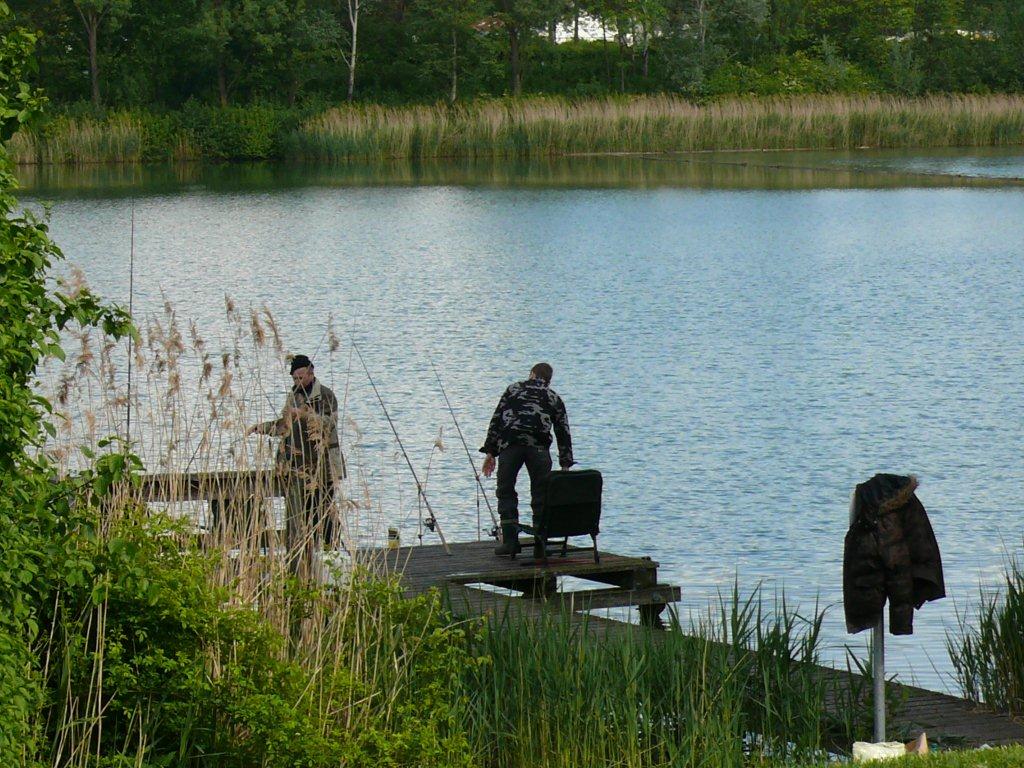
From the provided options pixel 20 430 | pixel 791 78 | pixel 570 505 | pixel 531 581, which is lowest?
pixel 531 581

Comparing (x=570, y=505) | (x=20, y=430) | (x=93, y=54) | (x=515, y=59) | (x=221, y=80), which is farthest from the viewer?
(x=515, y=59)

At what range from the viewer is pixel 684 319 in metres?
27.5

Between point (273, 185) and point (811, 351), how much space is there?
2973 centimetres

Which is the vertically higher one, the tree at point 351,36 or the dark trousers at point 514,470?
the tree at point 351,36

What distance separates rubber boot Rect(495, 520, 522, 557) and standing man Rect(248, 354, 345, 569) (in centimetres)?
119

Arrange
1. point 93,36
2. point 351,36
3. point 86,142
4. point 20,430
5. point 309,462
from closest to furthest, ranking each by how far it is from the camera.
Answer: point 20,430 → point 309,462 → point 86,142 → point 93,36 → point 351,36

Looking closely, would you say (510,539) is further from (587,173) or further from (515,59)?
(515,59)

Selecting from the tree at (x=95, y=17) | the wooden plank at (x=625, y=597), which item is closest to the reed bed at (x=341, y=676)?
the wooden plank at (x=625, y=597)

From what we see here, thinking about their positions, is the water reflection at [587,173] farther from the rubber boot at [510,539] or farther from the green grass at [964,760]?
the green grass at [964,760]

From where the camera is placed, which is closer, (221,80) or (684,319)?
(684,319)

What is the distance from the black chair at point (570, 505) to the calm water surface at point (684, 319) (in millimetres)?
1614

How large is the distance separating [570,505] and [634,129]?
165 ft

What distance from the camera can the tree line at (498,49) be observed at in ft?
221

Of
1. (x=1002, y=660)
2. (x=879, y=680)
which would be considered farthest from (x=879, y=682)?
(x=1002, y=660)
